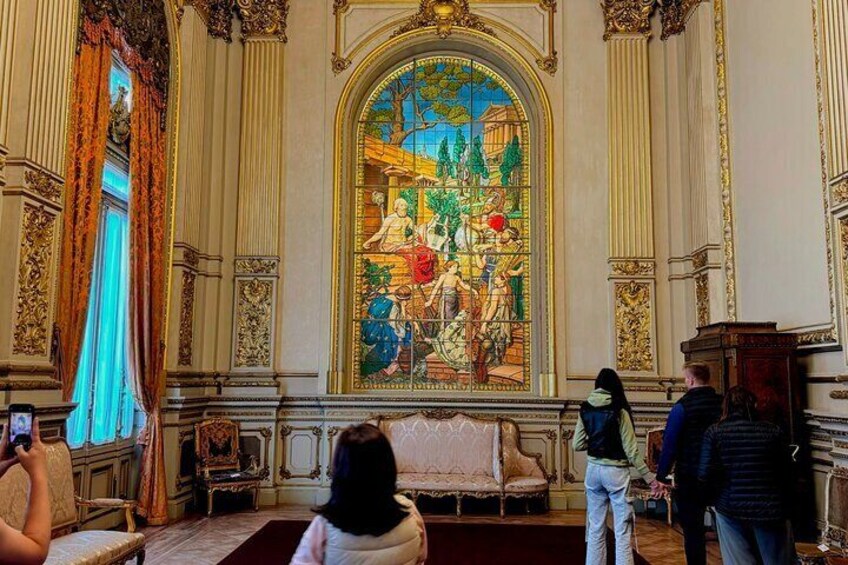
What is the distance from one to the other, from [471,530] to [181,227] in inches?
179

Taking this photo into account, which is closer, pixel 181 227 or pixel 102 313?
pixel 102 313

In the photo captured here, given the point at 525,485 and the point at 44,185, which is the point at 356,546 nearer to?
the point at 44,185

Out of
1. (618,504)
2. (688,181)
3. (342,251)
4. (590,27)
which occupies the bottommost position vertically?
(618,504)

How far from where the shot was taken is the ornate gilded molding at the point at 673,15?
329 inches

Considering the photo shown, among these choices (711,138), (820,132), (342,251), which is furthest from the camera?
(342,251)

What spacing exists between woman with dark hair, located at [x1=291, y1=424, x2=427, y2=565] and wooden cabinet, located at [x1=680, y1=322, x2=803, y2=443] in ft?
15.1

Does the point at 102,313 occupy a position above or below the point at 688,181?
below

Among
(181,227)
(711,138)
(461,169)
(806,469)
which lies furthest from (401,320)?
(806,469)

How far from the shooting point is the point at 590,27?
9008 millimetres

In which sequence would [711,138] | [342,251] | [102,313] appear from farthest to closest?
1. [342,251]
2. [711,138]
3. [102,313]

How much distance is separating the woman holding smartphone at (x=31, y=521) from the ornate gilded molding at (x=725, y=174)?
683 cm

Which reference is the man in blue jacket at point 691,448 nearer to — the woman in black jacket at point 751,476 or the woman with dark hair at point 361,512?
the woman in black jacket at point 751,476

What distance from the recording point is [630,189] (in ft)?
28.3

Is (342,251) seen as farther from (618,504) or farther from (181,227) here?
(618,504)
